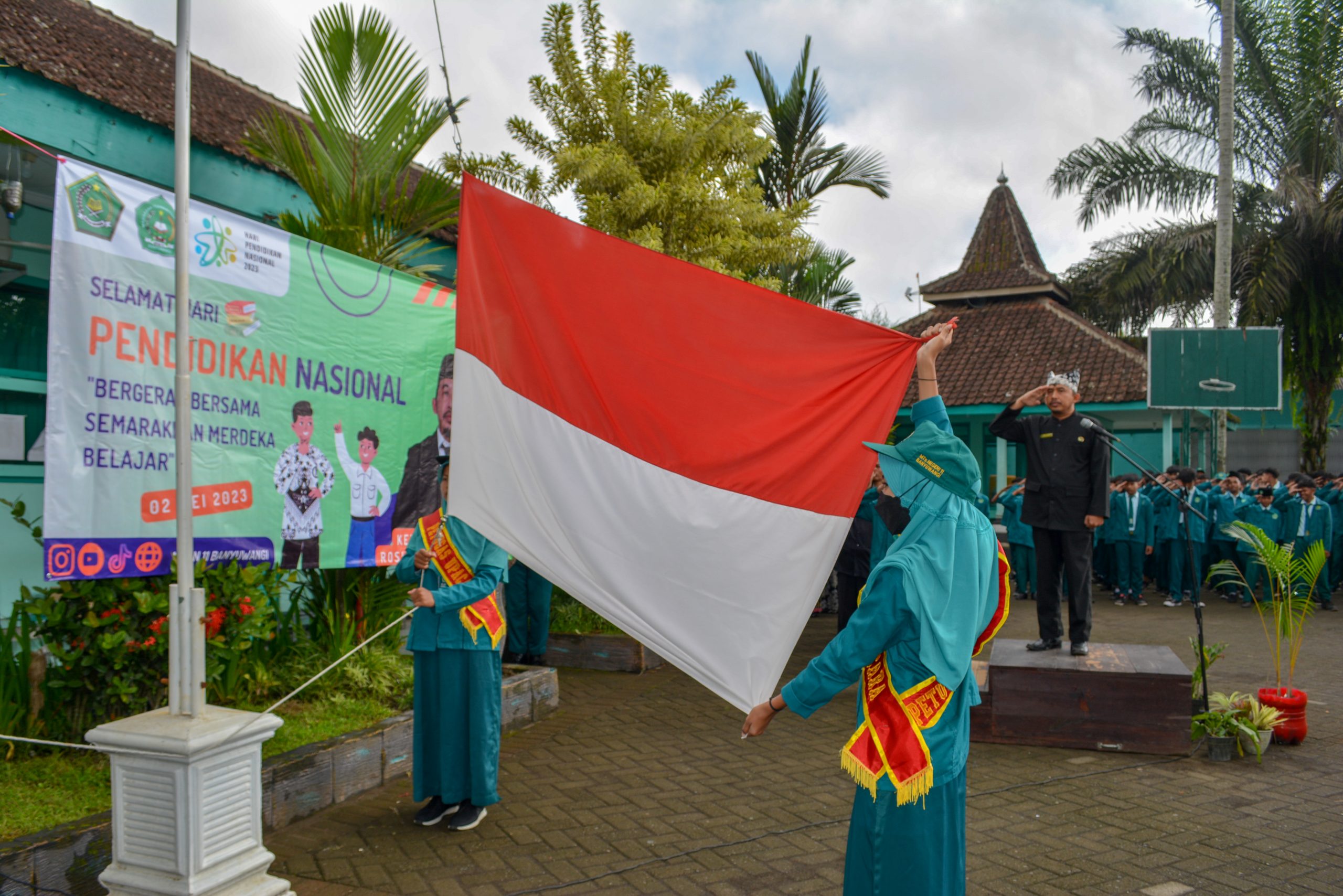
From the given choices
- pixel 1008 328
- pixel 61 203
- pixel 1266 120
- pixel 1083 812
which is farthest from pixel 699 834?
pixel 1266 120

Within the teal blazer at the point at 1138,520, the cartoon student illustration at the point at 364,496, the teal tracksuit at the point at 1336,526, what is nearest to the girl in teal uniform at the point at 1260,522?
the teal tracksuit at the point at 1336,526

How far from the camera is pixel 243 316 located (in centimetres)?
523

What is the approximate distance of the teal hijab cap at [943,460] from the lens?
2.94 m

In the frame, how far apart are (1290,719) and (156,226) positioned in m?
7.43

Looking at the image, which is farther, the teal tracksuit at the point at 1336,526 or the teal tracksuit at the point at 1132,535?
the teal tracksuit at the point at 1336,526

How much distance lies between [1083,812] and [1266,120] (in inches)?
847

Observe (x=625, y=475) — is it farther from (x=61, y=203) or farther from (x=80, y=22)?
(x=80, y=22)

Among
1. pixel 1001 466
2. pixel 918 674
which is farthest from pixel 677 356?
pixel 1001 466

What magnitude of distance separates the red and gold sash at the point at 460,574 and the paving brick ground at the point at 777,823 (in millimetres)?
1009

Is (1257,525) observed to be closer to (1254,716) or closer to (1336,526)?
(1336,526)

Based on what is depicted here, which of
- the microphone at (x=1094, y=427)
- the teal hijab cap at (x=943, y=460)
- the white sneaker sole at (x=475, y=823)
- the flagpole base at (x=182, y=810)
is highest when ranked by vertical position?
the microphone at (x=1094, y=427)

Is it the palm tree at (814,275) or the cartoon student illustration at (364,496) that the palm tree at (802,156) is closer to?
the palm tree at (814,275)

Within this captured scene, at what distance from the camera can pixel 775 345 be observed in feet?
11.4

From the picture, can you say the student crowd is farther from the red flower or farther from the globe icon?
the globe icon
